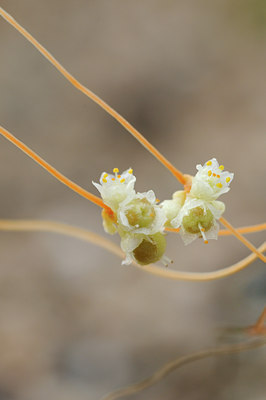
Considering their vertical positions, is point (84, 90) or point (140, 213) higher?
point (84, 90)

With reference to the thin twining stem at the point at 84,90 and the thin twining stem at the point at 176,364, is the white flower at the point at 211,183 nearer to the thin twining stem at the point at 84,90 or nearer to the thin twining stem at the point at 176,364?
the thin twining stem at the point at 84,90

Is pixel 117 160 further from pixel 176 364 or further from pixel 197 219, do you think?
pixel 197 219

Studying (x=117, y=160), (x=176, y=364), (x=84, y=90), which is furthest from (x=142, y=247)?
(x=117, y=160)

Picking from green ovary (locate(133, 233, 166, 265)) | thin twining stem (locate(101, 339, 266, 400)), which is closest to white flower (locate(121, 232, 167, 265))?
green ovary (locate(133, 233, 166, 265))

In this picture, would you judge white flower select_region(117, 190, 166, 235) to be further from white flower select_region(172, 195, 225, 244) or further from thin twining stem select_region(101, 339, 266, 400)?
thin twining stem select_region(101, 339, 266, 400)

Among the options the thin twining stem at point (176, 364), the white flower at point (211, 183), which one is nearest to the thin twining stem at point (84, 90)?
the white flower at point (211, 183)

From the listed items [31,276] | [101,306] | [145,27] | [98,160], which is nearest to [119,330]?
[101,306]
